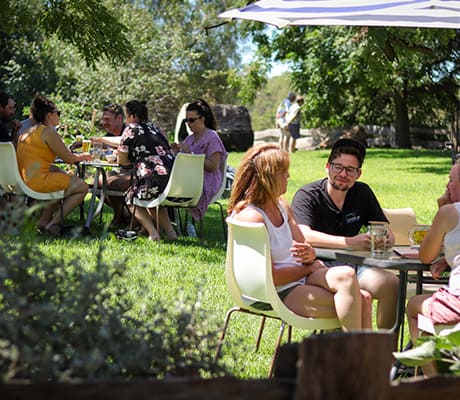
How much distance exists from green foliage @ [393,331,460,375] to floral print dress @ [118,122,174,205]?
6160 millimetres

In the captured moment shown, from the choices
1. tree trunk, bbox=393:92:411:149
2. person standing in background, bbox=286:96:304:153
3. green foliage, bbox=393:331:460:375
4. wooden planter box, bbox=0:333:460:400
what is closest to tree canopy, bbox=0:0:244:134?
person standing in background, bbox=286:96:304:153

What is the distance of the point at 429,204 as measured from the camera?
46.4 feet

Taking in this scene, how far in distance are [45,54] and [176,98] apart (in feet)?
14.5

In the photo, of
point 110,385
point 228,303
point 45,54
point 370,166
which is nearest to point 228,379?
point 110,385

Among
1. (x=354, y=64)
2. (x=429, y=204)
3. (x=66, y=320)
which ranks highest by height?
(x=354, y=64)

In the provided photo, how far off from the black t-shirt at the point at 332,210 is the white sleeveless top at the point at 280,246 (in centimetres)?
54

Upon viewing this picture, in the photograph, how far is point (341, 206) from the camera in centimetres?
531

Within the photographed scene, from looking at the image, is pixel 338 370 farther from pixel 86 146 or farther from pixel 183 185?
pixel 86 146

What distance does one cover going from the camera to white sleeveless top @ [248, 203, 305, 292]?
456 centimetres

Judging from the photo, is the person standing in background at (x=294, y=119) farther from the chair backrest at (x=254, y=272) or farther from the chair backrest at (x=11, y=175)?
the chair backrest at (x=254, y=272)

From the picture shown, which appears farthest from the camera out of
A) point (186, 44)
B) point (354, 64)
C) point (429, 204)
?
point (186, 44)

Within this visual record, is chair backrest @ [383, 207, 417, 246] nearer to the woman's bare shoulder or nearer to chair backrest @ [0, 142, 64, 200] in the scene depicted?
the woman's bare shoulder

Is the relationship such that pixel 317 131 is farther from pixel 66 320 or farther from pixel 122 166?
pixel 66 320

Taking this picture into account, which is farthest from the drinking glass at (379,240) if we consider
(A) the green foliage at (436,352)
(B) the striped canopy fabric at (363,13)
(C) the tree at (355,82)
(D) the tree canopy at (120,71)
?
(D) the tree canopy at (120,71)
